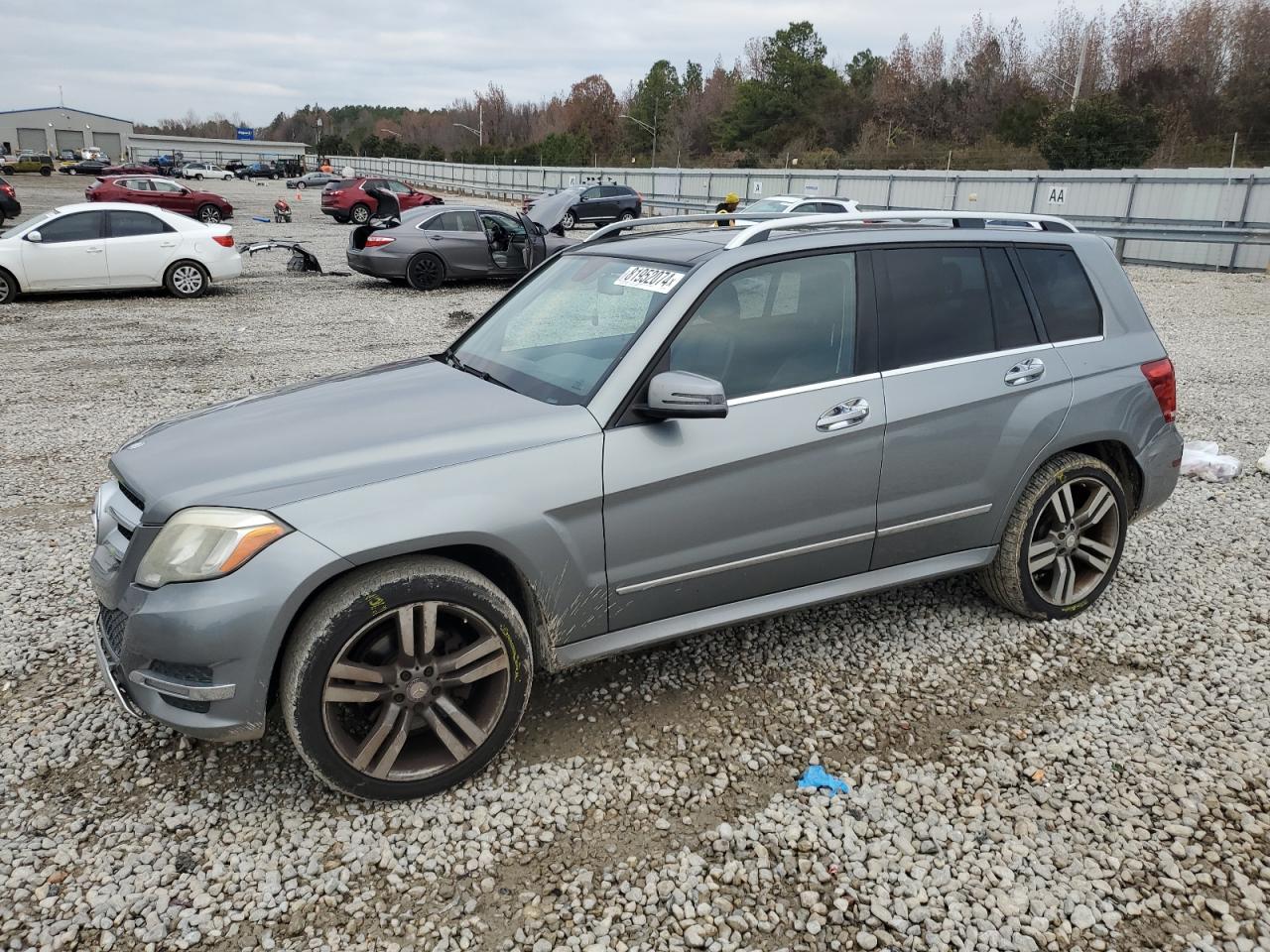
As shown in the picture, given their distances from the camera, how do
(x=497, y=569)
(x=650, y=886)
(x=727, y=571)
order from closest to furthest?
1. (x=650, y=886)
2. (x=497, y=569)
3. (x=727, y=571)

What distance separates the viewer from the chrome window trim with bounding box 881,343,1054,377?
12.0 feet

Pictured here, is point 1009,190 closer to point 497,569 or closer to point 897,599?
point 897,599

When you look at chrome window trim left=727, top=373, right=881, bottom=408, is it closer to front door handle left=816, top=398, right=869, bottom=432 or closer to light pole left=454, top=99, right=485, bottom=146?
front door handle left=816, top=398, right=869, bottom=432

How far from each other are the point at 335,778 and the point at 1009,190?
27.2 metres

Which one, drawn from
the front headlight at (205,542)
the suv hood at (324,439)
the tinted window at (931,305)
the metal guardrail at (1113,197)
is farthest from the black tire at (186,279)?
the tinted window at (931,305)

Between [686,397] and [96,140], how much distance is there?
15059 centimetres

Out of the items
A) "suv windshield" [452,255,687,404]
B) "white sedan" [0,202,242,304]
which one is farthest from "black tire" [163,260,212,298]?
"suv windshield" [452,255,687,404]

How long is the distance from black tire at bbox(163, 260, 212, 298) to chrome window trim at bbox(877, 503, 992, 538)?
47.5 feet

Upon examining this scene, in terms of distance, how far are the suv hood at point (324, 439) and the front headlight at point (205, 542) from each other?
0.04 m

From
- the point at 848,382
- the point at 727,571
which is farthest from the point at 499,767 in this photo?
the point at 848,382

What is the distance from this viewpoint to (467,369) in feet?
12.7

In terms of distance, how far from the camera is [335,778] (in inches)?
112

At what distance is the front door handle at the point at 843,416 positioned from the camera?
3.43m

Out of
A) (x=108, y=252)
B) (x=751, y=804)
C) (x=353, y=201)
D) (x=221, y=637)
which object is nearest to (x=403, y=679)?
(x=221, y=637)
